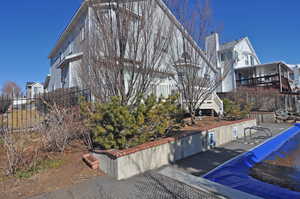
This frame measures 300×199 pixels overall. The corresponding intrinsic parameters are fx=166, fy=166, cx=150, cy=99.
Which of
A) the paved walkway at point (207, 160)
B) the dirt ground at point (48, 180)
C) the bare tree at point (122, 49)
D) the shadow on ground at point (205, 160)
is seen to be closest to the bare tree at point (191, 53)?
the paved walkway at point (207, 160)

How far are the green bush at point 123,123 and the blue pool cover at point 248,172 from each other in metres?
2.10

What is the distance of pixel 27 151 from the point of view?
5309 millimetres

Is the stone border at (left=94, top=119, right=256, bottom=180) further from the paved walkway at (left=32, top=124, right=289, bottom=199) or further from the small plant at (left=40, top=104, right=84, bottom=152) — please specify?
the small plant at (left=40, top=104, right=84, bottom=152)

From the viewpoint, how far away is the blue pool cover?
3344 millimetres

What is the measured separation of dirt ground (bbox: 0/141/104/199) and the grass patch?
0.10 meters

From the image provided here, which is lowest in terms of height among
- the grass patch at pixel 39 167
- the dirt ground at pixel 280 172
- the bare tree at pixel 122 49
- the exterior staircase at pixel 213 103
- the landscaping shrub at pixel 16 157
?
the dirt ground at pixel 280 172

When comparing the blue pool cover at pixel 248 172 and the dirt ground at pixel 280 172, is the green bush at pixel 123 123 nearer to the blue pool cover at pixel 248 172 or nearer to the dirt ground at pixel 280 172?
the blue pool cover at pixel 248 172

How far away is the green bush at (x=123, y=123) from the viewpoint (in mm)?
4672

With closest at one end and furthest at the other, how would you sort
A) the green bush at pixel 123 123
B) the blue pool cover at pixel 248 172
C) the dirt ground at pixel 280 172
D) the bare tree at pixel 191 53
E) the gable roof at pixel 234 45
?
the blue pool cover at pixel 248 172, the dirt ground at pixel 280 172, the green bush at pixel 123 123, the bare tree at pixel 191 53, the gable roof at pixel 234 45

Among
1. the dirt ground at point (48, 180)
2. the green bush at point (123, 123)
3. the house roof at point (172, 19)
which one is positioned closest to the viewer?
the dirt ground at point (48, 180)

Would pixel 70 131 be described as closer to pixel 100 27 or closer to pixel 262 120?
pixel 100 27

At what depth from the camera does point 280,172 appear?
4914mm

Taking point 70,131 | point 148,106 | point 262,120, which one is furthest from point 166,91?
point 262,120

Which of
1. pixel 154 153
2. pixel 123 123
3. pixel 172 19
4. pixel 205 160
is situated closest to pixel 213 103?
pixel 172 19
